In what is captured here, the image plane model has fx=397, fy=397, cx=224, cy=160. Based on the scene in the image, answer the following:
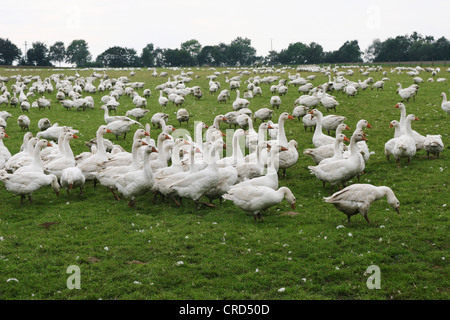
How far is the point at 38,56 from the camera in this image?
364 ft

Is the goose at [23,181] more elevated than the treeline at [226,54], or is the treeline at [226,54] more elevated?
the treeline at [226,54]

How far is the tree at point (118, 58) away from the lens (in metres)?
123

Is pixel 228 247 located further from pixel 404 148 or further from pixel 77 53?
pixel 77 53

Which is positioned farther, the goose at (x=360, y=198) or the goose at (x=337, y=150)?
the goose at (x=337, y=150)

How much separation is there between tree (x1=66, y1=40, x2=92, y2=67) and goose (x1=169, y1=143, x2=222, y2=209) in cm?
12042

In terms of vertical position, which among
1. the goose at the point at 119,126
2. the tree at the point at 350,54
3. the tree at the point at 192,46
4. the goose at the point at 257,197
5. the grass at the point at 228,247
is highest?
the tree at the point at 192,46

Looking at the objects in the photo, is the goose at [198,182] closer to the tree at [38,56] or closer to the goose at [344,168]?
the goose at [344,168]

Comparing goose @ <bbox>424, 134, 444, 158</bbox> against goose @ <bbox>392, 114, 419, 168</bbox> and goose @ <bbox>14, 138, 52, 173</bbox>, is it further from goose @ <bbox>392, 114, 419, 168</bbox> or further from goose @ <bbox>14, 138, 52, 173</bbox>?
goose @ <bbox>14, 138, 52, 173</bbox>

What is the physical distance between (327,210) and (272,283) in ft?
14.1

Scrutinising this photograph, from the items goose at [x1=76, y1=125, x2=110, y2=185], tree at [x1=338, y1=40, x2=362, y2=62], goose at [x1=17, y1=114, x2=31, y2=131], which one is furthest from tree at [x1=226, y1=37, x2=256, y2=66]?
goose at [x1=76, y1=125, x2=110, y2=185]

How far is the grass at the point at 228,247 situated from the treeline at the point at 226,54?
318 ft

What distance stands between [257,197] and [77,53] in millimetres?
125074

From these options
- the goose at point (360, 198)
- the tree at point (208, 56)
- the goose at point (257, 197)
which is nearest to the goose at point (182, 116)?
the goose at point (257, 197)
